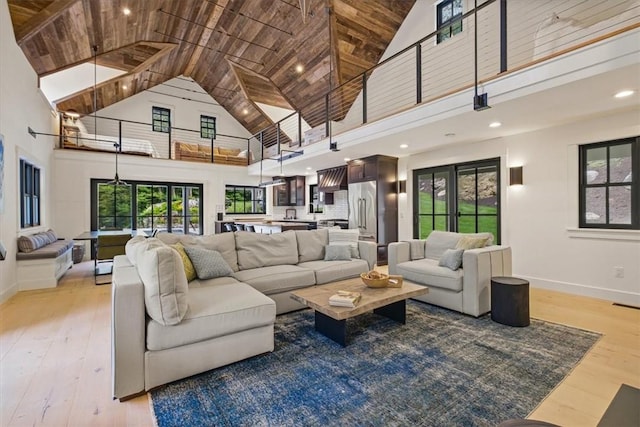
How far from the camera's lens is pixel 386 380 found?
6.93 feet

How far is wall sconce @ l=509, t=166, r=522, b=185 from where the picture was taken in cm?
478

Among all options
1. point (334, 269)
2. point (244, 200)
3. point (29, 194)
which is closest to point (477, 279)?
point (334, 269)

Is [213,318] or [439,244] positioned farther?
[439,244]

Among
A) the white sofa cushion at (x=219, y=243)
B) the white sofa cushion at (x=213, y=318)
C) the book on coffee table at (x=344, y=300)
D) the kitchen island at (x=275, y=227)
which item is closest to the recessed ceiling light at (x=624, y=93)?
the book on coffee table at (x=344, y=300)

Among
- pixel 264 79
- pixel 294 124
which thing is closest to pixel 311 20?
pixel 264 79

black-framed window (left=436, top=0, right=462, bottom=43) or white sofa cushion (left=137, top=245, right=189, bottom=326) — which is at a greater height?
black-framed window (left=436, top=0, right=462, bottom=43)

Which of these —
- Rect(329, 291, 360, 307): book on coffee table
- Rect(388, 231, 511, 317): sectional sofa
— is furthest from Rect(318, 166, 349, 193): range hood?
Rect(329, 291, 360, 307): book on coffee table

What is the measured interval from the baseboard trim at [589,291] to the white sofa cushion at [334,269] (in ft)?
9.11

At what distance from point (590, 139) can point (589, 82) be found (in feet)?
5.49

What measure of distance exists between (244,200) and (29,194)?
560cm

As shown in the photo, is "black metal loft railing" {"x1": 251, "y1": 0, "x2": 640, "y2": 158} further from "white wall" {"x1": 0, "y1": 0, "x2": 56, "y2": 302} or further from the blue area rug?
"white wall" {"x1": 0, "y1": 0, "x2": 56, "y2": 302}

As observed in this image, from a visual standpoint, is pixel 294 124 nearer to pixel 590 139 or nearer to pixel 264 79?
pixel 264 79

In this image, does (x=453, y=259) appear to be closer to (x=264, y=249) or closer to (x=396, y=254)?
(x=396, y=254)

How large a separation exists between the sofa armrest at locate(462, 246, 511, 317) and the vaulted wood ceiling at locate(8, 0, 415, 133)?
14.4 ft
